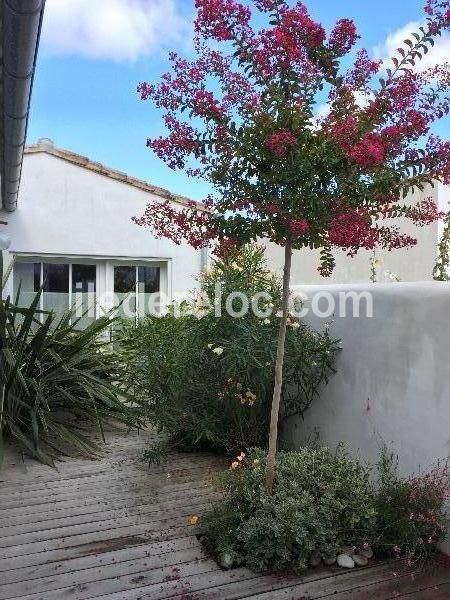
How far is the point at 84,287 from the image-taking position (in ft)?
27.7

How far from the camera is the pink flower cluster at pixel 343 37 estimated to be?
268cm

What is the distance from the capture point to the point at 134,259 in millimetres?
8641

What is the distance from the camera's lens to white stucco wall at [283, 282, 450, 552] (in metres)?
3.10

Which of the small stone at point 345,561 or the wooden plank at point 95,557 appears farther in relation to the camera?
the small stone at point 345,561

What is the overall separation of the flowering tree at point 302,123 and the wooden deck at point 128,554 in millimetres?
1642

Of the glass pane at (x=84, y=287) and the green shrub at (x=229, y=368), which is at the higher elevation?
the glass pane at (x=84, y=287)

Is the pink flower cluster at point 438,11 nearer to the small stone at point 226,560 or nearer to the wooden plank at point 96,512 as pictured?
the small stone at point 226,560

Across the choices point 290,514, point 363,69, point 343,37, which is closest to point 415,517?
point 290,514

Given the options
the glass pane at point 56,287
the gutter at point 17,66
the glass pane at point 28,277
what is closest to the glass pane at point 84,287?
the glass pane at point 56,287

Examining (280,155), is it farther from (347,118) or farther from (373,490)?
(373,490)

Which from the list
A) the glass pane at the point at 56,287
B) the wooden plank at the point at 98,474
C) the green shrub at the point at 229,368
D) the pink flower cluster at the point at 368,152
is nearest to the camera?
the pink flower cluster at the point at 368,152

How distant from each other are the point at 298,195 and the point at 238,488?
67.4 inches

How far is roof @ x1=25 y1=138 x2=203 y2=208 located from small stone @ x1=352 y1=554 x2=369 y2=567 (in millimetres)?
5927

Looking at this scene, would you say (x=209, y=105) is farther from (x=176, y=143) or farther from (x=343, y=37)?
(x=343, y=37)
